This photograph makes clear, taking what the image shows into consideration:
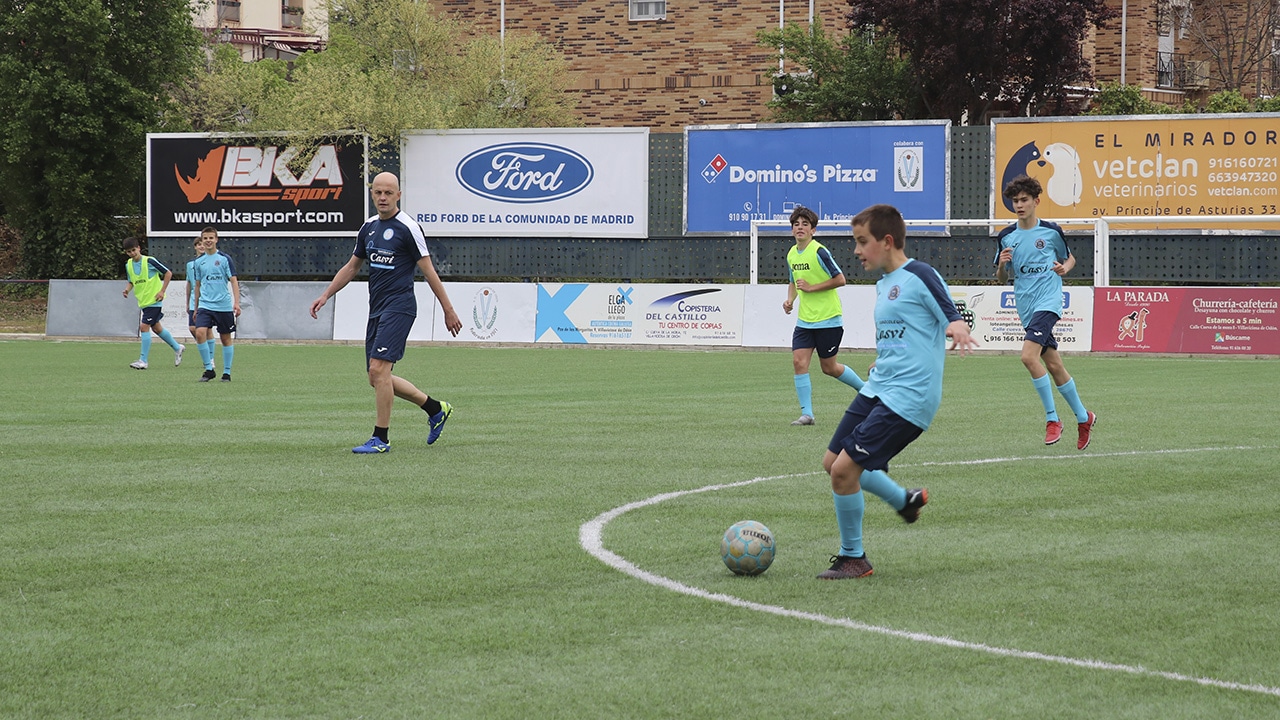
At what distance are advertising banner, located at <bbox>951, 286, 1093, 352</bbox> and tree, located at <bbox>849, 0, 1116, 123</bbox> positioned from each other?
10769mm

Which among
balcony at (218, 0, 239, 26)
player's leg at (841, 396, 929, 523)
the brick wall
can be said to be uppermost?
balcony at (218, 0, 239, 26)

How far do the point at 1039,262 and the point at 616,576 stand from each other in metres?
6.99

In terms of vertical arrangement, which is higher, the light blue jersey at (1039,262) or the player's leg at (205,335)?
the light blue jersey at (1039,262)

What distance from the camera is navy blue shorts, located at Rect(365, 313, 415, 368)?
422 inches

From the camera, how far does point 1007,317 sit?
2630 cm

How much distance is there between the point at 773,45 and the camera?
39500mm

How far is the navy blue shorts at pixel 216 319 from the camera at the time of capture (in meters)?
20.0

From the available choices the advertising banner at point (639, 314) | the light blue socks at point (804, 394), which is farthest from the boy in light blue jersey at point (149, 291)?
the light blue socks at point (804, 394)

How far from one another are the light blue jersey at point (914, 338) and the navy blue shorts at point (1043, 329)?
Answer: 18.6 feet

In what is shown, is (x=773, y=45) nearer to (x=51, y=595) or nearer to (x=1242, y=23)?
(x=1242, y=23)

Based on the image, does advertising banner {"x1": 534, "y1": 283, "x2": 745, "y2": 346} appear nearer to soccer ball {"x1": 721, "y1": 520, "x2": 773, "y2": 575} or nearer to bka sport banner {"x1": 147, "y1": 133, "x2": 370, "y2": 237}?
bka sport banner {"x1": 147, "y1": 133, "x2": 370, "y2": 237}

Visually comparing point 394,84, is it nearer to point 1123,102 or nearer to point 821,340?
point 1123,102

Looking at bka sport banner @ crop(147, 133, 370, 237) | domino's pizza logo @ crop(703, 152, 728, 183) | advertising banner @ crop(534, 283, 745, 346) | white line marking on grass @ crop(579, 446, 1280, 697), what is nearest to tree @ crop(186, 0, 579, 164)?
bka sport banner @ crop(147, 133, 370, 237)

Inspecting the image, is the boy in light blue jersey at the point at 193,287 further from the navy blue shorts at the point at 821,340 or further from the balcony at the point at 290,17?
the balcony at the point at 290,17
